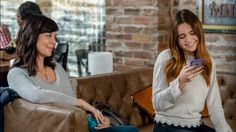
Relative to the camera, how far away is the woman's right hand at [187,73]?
2637 millimetres

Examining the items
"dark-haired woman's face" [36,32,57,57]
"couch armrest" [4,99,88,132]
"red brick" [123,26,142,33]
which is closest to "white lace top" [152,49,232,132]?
"couch armrest" [4,99,88,132]

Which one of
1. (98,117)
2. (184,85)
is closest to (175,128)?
(184,85)

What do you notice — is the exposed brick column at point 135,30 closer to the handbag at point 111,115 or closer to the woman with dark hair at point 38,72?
the handbag at point 111,115

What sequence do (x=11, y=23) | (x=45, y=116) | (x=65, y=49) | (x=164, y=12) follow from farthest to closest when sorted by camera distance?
(x=11, y=23)
(x=65, y=49)
(x=164, y=12)
(x=45, y=116)

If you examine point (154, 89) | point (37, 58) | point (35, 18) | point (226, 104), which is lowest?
point (226, 104)

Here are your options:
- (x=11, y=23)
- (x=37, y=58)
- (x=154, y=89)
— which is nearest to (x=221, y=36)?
(x=154, y=89)

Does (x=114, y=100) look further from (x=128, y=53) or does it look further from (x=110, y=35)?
(x=110, y=35)

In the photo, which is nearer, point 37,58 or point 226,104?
point 37,58

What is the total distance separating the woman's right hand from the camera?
2.64 m

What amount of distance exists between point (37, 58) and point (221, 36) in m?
1.75

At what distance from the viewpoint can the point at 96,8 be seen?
5188 millimetres

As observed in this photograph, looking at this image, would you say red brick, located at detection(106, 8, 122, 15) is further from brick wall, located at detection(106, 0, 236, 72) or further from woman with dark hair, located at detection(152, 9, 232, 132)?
woman with dark hair, located at detection(152, 9, 232, 132)

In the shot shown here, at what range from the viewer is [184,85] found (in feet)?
9.05

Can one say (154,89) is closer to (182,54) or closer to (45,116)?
(182,54)
